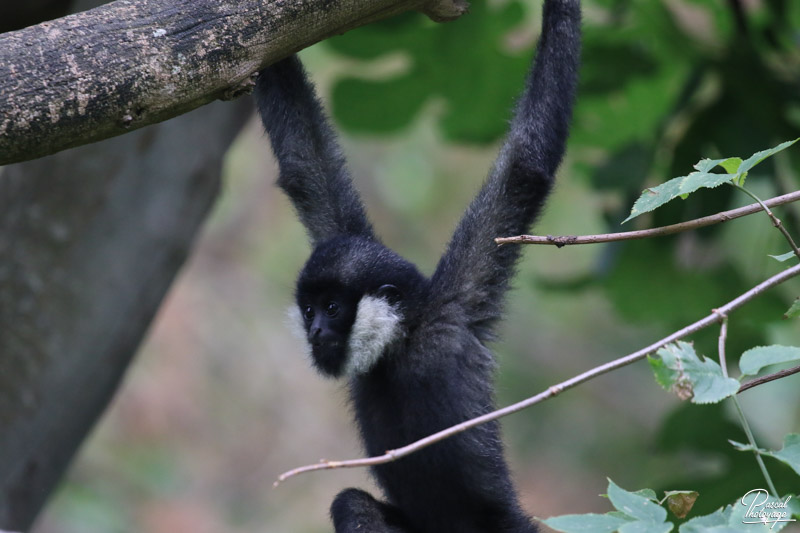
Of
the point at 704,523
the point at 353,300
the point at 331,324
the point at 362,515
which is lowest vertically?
the point at 362,515

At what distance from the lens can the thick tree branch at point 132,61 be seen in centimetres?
296

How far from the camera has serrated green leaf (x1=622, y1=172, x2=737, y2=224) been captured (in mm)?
2668

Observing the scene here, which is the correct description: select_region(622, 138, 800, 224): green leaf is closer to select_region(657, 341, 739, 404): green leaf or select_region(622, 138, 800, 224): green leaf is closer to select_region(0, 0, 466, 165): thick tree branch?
select_region(657, 341, 739, 404): green leaf

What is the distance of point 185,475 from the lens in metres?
12.8

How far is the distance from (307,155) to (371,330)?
0.90 metres

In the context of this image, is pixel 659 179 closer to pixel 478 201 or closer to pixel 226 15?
pixel 478 201

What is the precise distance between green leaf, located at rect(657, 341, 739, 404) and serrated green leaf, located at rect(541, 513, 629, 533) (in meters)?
0.37

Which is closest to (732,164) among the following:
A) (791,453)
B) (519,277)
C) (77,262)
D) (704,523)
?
(791,453)

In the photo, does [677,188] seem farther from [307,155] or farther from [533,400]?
[307,155]

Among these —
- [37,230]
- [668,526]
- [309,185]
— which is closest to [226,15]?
[309,185]

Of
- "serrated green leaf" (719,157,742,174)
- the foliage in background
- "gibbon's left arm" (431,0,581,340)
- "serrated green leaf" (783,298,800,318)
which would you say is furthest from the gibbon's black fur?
the foliage in background

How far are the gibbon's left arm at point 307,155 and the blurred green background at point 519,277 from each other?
928 mm

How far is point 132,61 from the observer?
3.08 m

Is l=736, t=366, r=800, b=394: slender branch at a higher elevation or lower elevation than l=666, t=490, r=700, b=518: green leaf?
higher
